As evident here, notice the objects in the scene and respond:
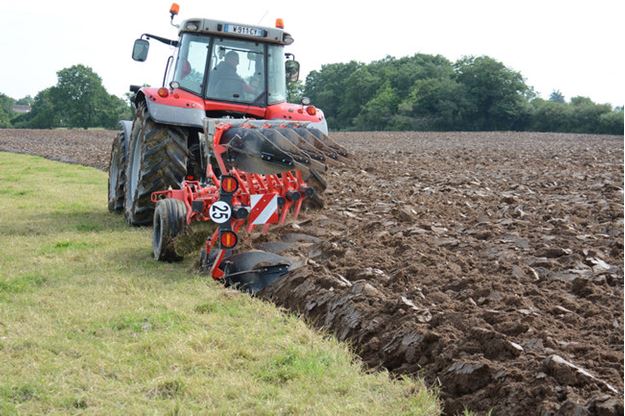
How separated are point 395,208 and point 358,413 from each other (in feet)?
15.5

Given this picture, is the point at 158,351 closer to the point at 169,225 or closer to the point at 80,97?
the point at 169,225

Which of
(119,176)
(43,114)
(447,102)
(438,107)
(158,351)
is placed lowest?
(158,351)

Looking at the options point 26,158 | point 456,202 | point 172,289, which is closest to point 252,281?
point 172,289

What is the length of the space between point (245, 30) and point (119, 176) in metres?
2.83

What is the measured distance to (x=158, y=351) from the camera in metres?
4.63

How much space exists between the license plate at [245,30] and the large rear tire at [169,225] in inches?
113

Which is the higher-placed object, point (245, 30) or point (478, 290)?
point (245, 30)

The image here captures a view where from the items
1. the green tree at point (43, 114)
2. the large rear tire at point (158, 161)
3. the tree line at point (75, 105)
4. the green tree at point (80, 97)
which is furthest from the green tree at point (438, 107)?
the large rear tire at point (158, 161)

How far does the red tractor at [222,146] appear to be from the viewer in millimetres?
6863

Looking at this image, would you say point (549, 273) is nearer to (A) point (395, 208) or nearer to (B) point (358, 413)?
(B) point (358, 413)

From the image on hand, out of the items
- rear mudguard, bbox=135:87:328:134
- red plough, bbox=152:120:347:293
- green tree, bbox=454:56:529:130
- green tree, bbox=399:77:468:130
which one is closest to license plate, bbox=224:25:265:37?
rear mudguard, bbox=135:87:328:134

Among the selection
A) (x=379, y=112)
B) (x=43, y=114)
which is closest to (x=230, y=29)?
(x=379, y=112)

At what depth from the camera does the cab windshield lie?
956 cm

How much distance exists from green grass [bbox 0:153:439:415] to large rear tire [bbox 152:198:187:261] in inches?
5.2
